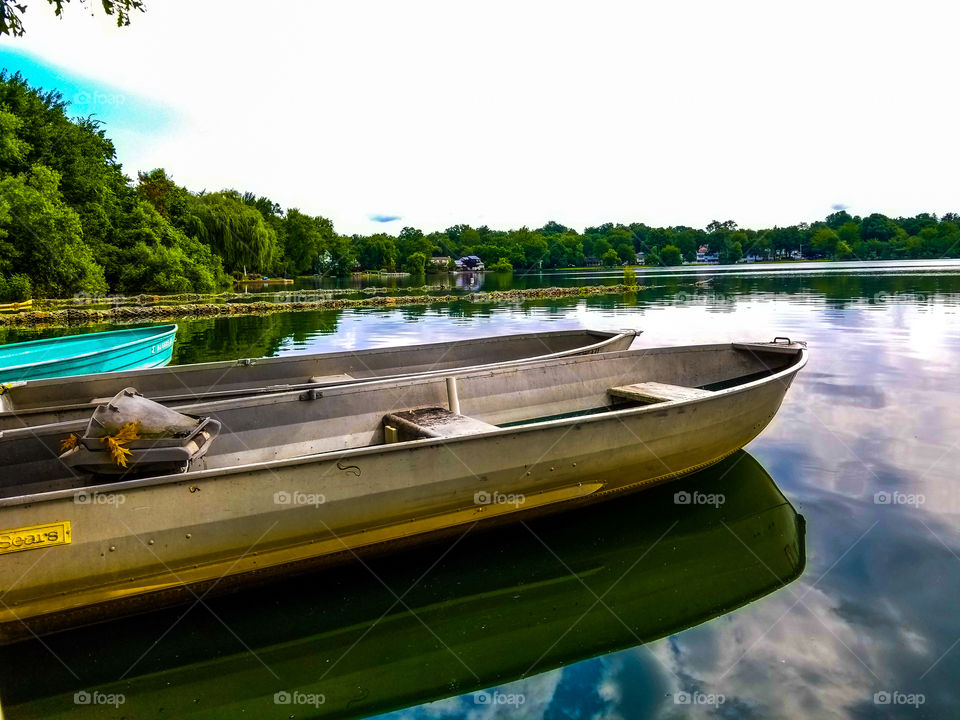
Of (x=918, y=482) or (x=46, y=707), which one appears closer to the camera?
(x=46, y=707)

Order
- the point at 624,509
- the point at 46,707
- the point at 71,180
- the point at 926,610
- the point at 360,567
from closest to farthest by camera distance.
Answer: the point at 46,707 → the point at 926,610 → the point at 360,567 → the point at 624,509 → the point at 71,180

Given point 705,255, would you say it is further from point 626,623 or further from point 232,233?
point 626,623

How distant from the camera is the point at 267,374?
7.93 meters

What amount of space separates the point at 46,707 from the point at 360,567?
2056 mm

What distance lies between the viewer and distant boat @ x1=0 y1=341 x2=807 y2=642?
148 inches

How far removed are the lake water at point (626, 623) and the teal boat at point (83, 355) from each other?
19.3 feet

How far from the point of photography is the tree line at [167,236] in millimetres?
28516

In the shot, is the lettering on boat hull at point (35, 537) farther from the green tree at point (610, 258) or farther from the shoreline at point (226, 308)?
the green tree at point (610, 258)

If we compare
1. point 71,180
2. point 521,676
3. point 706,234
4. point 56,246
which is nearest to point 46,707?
point 521,676

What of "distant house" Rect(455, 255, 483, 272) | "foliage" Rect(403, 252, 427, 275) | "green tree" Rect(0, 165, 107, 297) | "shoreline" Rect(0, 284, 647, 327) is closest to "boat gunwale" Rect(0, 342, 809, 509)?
"shoreline" Rect(0, 284, 647, 327)

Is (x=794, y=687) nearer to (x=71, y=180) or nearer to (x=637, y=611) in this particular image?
(x=637, y=611)

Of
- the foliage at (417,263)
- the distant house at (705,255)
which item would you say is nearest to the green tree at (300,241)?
the foliage at (417,263)

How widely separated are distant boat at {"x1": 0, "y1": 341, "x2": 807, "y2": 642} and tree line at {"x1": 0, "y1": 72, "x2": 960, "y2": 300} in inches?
1074

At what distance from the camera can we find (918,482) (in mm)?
6328
